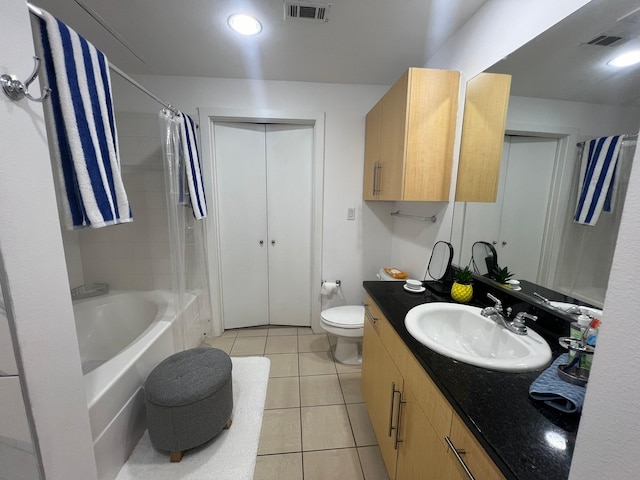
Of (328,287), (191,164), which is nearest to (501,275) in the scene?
(328,287)

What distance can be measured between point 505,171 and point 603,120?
0.37 metres

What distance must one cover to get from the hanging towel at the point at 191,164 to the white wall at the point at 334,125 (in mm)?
432

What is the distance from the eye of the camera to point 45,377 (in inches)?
29.8

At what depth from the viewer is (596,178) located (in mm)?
827

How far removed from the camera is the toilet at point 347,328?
6.23 ft

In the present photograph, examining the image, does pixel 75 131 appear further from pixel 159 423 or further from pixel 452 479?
pixel 452 479

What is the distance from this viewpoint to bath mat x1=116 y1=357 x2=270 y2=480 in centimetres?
121

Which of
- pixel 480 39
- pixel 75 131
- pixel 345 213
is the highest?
pixel 480 39

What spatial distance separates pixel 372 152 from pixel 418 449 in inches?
73.7

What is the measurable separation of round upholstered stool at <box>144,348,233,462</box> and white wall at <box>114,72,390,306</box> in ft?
4.34

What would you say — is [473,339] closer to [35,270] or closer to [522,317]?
[522,317]

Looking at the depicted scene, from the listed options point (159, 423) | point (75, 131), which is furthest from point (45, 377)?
point (75, 131)

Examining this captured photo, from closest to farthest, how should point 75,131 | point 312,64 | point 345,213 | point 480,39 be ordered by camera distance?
point 75,131 → point 480,39 → point 312,64 → point 345,213

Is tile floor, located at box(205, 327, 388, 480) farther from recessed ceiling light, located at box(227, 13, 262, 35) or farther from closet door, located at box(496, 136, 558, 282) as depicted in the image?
recessed ceiling light, located at box(227, 13, 262, 35)
